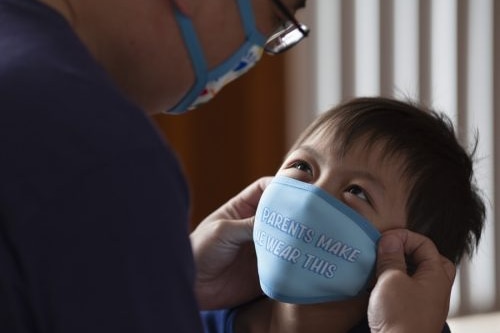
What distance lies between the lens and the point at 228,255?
1.81 meters

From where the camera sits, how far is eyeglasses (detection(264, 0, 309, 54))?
1.20 meters

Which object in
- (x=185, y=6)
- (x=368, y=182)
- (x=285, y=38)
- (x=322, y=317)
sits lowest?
(x=322, y=317)

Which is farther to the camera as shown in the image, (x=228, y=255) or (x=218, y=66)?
(x=228, y=255)

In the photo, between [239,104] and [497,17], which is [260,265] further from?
[497,17]

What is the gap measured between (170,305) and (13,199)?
0.57 ft

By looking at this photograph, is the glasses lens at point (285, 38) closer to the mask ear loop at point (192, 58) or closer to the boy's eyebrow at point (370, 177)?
the mask ear loop at point (192, 58)

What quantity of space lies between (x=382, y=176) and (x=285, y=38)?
16.1 inches

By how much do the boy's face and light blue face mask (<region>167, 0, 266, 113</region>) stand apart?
415mm

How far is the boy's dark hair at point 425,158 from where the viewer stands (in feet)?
5.43

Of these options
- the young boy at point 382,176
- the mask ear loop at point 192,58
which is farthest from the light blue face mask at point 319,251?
the mask ear loop at point 192,58

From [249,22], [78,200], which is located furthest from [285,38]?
[78,200]

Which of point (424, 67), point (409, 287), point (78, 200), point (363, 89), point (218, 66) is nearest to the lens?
point (78, 200)

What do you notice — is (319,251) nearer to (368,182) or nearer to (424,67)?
(368,182)

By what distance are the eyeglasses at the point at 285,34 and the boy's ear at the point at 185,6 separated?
0.14 m
